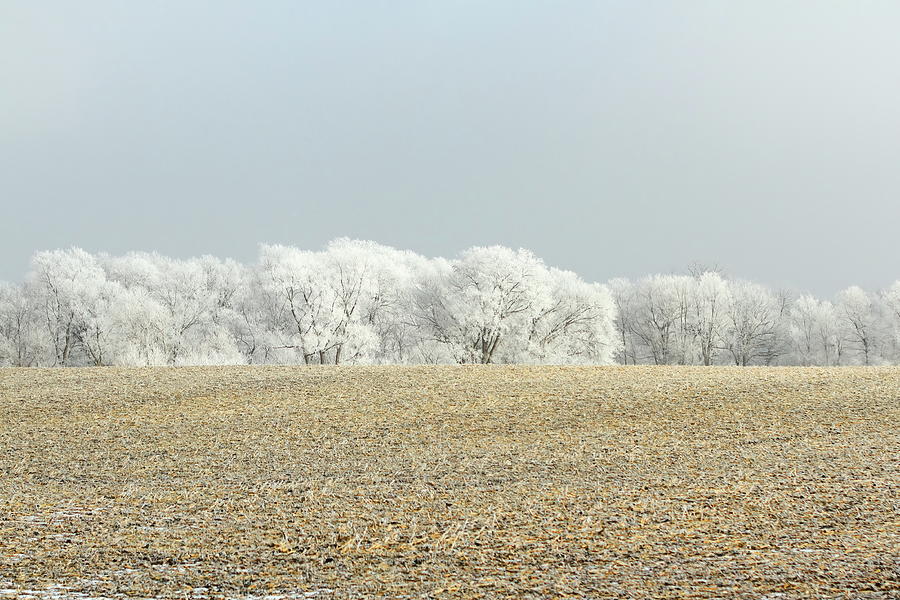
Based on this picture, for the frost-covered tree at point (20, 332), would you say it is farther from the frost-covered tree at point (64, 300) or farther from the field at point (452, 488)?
the field at point (452, 488)

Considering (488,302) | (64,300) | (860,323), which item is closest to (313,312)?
(488,302)

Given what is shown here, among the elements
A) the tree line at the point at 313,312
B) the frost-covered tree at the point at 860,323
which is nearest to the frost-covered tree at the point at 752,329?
the tree line at the point at 313,312

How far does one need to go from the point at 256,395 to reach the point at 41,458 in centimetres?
681

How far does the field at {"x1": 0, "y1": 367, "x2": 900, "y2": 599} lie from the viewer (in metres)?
7.36

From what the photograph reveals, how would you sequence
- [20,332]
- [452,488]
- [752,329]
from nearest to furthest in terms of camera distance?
[452,488] → [20,332] → [752,329]

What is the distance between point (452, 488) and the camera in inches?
457

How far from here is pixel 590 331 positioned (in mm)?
53875

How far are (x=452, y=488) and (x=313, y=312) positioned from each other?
4024 centimetres

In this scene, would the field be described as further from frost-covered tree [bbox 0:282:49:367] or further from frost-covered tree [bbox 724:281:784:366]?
frost-covered tree [bbox 724:281:784:366]

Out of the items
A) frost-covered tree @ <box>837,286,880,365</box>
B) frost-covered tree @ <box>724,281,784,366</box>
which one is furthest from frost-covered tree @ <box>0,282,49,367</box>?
frost-covered tree @ <box>837,286,880,365</box>

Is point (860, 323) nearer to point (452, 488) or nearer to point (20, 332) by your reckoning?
point (452, 488)

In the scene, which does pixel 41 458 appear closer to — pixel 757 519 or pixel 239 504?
pixel 239 504

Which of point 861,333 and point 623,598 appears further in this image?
point 861,333

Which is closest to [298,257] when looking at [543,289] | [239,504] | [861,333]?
[543,289]
